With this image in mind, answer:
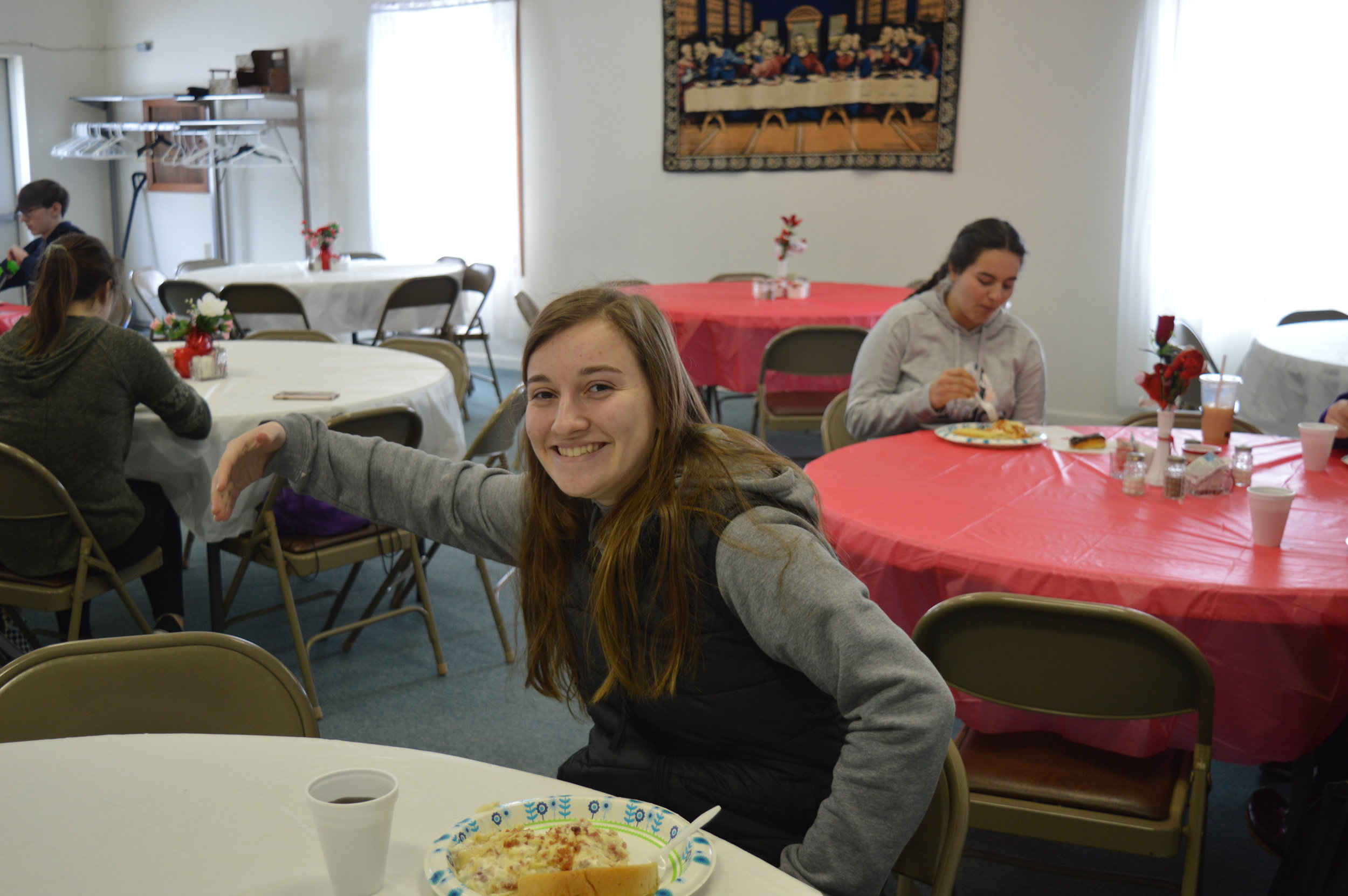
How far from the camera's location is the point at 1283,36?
537 cm

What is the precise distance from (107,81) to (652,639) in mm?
11305

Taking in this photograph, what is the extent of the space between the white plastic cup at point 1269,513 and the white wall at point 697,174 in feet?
14.8

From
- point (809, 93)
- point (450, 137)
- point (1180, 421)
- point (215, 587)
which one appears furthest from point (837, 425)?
point (450, 137)

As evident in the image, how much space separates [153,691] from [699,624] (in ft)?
2.37

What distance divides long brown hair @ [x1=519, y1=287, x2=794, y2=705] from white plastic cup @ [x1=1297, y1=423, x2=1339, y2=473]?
1.70 meters

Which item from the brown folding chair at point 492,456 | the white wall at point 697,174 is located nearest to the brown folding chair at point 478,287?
the white wall at point 697,174

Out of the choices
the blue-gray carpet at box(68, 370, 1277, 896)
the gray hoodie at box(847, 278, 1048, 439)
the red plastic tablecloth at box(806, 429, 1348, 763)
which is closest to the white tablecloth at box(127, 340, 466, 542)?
the blue-gray carpet at box(68, 370, 1277, 896)

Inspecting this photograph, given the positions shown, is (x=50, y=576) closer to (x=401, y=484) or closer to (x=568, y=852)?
(x=401, y=484)

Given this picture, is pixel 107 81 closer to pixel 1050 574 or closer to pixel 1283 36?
pixel 1283 36

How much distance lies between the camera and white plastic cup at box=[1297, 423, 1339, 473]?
239 cm

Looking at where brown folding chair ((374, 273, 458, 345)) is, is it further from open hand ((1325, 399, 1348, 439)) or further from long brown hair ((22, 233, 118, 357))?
open hand ((1325, 399, 1348, 439))

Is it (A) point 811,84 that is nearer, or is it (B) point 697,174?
(A) point 811,84

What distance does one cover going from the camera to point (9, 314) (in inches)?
189

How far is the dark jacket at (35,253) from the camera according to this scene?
5.36 metres
